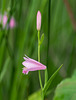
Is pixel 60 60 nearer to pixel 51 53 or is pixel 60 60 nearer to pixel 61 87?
pixel 51 53

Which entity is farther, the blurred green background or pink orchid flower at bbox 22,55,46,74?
the blurred green background

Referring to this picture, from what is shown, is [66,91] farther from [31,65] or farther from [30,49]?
[30,49]

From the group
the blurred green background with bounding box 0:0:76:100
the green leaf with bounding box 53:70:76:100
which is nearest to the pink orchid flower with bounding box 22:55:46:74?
the green leaf with bounding box 53:70:76:100

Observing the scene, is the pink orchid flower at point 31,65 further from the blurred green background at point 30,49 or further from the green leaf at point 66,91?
the blurred green background at point 30,49

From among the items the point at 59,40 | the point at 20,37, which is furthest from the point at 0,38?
the point at 59,40

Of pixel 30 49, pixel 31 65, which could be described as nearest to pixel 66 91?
pixel 31 65

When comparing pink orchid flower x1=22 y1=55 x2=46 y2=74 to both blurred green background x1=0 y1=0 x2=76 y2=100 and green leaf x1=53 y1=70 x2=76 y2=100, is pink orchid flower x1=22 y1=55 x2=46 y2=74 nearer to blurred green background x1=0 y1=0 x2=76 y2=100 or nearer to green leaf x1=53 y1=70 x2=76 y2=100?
green leaf x1=53 y1=70 x2=76 y2=100
